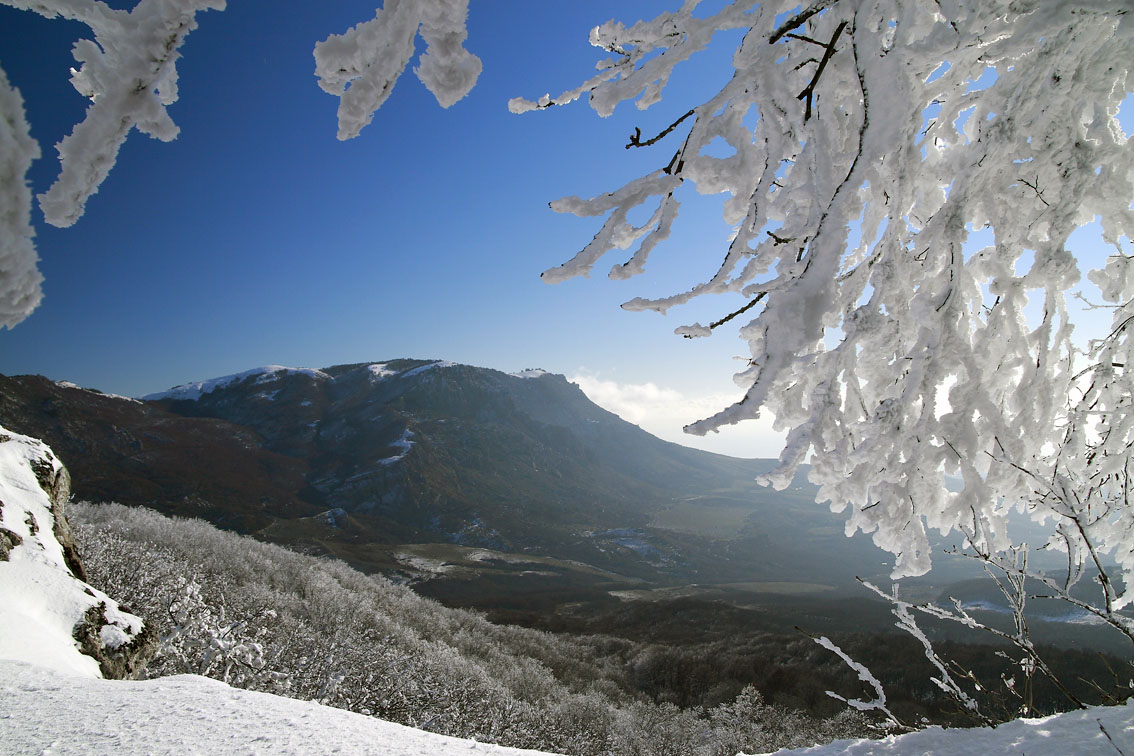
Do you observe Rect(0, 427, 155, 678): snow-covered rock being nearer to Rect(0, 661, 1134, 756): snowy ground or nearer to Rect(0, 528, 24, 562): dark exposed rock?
Rect(0, 528, 24, 562): dark exposed rock

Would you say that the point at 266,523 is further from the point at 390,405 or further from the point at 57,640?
the point at 57,640

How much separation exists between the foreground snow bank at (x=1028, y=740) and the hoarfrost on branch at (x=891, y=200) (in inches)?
33.1

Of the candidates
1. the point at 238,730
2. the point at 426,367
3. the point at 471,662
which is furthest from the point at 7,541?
the point at 426,367

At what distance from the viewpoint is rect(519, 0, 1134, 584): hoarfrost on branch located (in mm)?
1446

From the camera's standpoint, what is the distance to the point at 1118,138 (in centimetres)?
195

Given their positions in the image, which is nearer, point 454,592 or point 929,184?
A: point 929,184

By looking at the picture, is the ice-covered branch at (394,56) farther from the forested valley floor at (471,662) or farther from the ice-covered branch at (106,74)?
the forested valley floor at (471,662)

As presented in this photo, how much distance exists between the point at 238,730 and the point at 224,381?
9717 centimetres

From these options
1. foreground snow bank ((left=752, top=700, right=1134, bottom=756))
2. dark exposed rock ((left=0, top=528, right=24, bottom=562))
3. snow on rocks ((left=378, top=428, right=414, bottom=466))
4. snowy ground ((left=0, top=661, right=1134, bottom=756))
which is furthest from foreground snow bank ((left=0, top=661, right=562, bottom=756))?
snow on rocks ((left=378, top=428, right=414, bottom=466))

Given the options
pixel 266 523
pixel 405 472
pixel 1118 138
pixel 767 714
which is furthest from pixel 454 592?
pixel 1118 138

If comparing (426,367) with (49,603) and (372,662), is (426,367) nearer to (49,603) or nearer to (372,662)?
(372,662)

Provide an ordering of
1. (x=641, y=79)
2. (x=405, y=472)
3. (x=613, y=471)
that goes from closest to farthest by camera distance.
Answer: (x=641, y=79), (x=405, y=472), (x=613, y=471)

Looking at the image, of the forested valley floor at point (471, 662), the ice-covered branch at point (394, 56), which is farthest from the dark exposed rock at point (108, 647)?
the ice-covered branch at point (394, 56)

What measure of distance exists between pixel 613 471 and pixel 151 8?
87.1 metres
